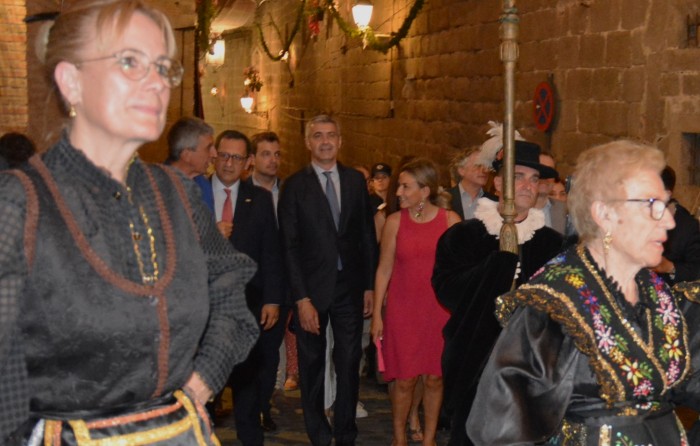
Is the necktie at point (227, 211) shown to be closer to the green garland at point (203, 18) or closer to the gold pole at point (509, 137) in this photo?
the gold pole at point (509, 137)

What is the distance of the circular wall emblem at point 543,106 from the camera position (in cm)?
1073

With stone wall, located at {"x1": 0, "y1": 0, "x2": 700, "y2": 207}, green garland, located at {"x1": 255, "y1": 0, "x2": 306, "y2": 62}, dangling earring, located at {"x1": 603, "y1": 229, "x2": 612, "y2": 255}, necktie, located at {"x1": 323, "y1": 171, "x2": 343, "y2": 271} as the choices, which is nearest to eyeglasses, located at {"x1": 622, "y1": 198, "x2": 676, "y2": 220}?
dangling earring, located at {"x1": 603, "y1": 229, "x2": 612, "y2": 255}

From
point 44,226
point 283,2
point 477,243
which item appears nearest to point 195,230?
point 44,226

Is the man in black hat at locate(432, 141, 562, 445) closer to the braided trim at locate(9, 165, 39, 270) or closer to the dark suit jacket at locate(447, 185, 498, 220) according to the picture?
the dark suit jacket at locate(447, 185, 498, 220)

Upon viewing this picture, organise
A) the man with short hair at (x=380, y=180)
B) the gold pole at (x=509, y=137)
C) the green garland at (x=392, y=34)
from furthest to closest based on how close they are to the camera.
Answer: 1. the green garland at (x=392, y=34)
2. the man with short hair at (x=380, y=180)
3. the gold pole at (x=509, y=137)

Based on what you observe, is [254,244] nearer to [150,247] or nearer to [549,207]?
[549,207]

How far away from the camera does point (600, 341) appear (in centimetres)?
353

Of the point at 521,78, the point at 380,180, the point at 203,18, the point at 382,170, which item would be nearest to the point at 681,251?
the point at 380,180

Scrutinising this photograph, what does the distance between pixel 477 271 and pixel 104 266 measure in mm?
3390

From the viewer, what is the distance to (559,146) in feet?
34.8

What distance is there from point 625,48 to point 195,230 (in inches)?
277

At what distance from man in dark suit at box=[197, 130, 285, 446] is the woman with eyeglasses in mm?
3953

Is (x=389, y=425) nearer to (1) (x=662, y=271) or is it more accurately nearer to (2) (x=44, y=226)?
(1) (x=662, y=271)

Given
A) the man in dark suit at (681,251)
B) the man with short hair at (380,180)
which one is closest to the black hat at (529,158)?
the man in dark suit at (681,251)
